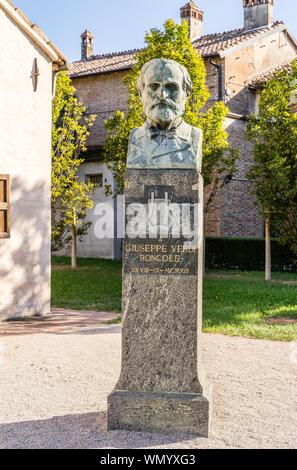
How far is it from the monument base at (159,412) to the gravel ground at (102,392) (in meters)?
0.10

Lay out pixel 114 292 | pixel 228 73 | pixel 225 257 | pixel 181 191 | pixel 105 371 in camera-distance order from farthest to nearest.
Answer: pixel 228 73 → pixel 225 257 → pixel 114 292 → pixel 105 371 → pixel 181 191

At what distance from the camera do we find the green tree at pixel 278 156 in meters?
15.0

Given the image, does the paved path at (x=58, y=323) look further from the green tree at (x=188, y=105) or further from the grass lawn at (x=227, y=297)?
the green tree at (x=188, y=105)

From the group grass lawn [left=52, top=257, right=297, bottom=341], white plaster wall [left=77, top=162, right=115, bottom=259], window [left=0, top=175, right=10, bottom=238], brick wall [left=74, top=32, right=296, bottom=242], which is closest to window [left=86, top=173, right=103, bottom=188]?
white plaster wall [left=77, top=162, right=115, bottom=259]

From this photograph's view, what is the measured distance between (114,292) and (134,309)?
9.16m

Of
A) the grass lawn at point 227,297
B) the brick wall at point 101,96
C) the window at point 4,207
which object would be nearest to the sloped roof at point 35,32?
the window at point 4,207

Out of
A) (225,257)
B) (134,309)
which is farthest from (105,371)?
(225,257)

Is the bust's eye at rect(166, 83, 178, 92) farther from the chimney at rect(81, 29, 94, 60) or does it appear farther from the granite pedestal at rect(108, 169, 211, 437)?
the chimney at rect(81, 29, 94, 60)

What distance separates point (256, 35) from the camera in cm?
2292

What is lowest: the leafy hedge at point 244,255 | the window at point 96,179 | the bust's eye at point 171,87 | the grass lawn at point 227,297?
the grass lawn at point 227,297

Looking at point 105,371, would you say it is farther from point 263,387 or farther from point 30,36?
point 30,36

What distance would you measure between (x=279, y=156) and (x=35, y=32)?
6.84 metres

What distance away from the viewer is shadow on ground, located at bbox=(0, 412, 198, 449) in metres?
4.49

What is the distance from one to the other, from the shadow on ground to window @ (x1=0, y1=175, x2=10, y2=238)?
5.52 meters
